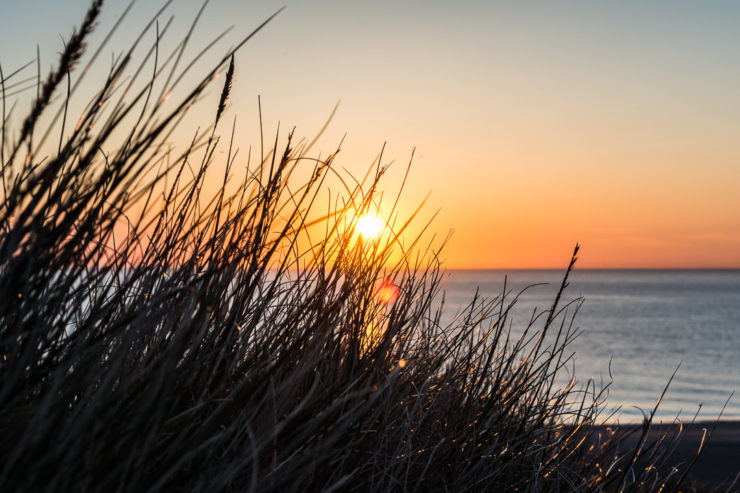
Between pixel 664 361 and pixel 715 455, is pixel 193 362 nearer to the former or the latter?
pixel 715 455

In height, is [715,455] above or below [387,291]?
below

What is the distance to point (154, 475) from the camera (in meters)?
1.12

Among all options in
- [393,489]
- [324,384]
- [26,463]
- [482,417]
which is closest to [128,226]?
[324,384]

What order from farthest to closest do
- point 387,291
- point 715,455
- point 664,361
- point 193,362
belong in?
point 664,361 → point 715,455 → point 387,291 → point 193,362

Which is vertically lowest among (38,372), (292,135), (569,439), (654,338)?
(654,338)

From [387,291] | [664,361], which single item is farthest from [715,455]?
[664,361]

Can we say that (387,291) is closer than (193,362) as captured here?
No

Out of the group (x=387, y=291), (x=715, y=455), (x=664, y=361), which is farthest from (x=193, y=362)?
(x=664, y=361)

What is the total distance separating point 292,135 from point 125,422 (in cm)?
89

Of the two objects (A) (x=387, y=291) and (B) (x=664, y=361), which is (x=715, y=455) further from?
(B) (x=664, y=361)

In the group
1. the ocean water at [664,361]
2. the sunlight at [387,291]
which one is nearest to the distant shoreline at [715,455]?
the ocean water at [664,361]

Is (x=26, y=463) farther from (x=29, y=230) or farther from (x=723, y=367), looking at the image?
(x=723, y=367)

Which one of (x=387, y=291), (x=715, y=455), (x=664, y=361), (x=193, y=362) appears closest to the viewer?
(x=193, y=362)

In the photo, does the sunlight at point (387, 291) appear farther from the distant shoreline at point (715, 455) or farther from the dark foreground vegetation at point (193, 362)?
the distant shoreline at point (715, 455)
